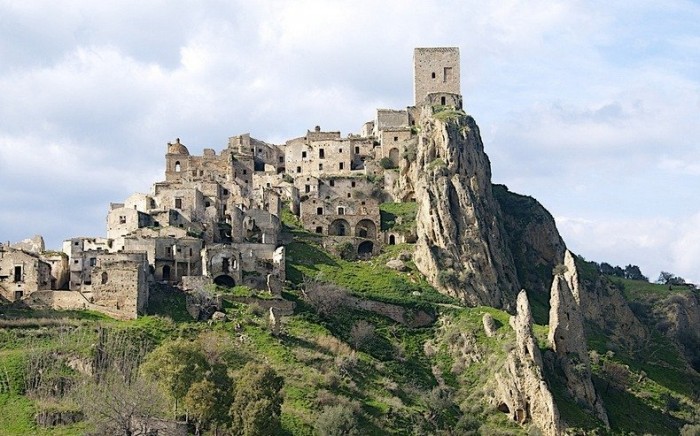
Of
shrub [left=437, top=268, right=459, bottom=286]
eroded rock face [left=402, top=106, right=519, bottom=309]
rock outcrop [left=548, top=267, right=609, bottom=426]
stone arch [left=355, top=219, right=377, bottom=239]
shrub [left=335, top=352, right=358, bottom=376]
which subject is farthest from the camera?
stone arch [left=355, top=219, right=377, bottom=239]

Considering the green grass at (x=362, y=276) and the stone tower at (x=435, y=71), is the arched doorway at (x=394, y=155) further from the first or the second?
the green grass at (x=362, y=276)

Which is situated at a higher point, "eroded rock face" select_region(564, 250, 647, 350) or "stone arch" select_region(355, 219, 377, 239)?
"stone arch" select_region(355, 219, 377, 239)

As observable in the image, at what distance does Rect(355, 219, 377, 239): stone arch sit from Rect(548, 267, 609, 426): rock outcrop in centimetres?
2101

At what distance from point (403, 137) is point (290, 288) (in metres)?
27.8

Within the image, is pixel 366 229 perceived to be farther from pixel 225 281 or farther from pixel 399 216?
pixel 225 281

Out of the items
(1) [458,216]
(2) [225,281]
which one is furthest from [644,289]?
(2) [225,281]

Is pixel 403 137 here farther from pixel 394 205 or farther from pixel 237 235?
pixel 237 235

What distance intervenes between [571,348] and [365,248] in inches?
901

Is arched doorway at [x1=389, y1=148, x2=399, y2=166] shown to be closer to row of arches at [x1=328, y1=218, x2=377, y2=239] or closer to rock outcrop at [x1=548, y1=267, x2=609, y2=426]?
row of arches at [x1=328, y1=218, x2=377, y2=239]

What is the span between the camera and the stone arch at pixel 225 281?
93.2m

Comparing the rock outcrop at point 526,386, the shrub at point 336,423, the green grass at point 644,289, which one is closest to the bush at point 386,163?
the green grass at point 644,289

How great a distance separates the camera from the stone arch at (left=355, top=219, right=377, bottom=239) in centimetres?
10856

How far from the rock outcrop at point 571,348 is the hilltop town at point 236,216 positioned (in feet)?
61.6

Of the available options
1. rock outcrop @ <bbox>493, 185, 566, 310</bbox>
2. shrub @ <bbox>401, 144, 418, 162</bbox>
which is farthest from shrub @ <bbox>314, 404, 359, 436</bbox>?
shrub @ <bbox>401, 144, 418, 162</bbox>
